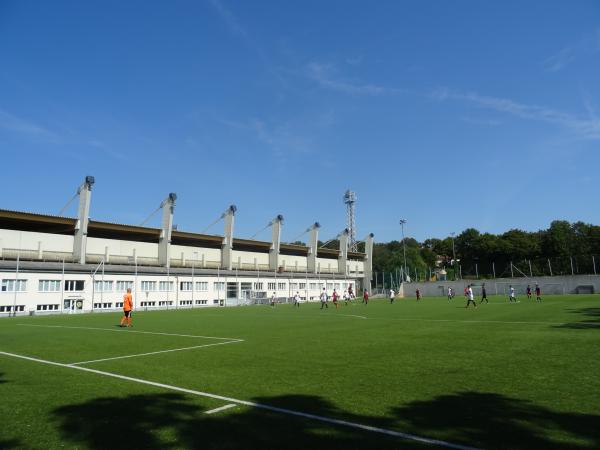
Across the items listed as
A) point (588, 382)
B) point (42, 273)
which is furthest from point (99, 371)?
point (42, 273)

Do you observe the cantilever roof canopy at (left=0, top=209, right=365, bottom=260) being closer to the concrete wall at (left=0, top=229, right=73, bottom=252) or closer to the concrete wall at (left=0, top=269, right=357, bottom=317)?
the concrete wall at (left=0, top=229, right=73, bottom=252)

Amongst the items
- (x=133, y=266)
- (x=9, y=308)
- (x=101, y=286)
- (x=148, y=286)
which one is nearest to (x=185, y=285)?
(x=148, y=286)

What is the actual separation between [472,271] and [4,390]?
84650mm

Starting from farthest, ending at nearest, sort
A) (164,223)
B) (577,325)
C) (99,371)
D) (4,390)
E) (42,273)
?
(164,223) < (42,273) < (577,325) < (99,371) < (4,390)

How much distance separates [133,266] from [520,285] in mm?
57349

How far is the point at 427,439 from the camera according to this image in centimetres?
524

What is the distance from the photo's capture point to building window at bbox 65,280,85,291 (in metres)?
48.5

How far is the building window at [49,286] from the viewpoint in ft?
150

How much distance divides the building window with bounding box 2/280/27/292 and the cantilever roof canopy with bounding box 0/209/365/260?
33.6ft

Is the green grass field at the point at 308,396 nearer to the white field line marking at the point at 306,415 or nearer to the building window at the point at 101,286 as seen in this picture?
the white field line marking at the point at 306,415

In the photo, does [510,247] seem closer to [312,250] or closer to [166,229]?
[312,250]

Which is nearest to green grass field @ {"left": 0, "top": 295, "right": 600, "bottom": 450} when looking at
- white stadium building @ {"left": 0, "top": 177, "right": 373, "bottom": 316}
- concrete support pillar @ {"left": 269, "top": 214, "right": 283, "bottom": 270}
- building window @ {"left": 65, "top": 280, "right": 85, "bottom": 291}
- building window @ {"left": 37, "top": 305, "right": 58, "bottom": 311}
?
building window @ {"left": 37, "top": 305, "right": 58, "bottom": 311}

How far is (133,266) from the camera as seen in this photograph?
56.4 m

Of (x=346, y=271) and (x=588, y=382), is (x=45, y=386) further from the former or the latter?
(x=346, y=271)
